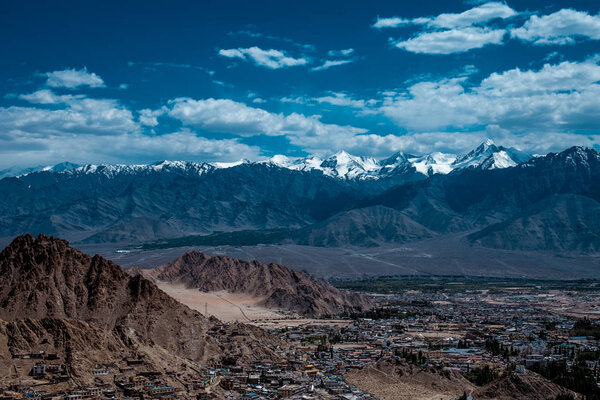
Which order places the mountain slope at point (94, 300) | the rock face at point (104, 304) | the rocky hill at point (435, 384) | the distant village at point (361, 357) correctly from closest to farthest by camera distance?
the distant village at point (361, 357)
the rocky hill at point (435, 384)
the rock face at point (104, 304)
the mountain slope at point (94, 300)

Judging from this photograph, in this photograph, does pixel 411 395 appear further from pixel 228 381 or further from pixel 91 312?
pixel 91 312

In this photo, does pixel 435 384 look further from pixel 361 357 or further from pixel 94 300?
pixel 94 300

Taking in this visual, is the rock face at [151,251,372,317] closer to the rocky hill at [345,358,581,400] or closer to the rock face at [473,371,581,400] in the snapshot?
the rocky hill at [345,358,581,400]

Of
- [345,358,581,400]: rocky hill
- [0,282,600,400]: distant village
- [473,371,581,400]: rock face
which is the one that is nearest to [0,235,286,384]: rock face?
[0,282,600,400]: distant village

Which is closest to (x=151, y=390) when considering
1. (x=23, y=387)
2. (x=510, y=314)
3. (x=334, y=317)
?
(x=23, y=387)

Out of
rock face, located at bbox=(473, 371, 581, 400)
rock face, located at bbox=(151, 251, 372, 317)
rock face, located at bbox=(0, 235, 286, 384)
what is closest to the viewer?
rock face, located at bbox=(473, 371, 581, 400)

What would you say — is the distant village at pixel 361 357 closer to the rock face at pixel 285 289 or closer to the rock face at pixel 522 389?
the rock face at pixel 522 389

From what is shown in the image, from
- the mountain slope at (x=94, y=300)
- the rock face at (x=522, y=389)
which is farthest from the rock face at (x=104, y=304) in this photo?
the rock face at (x=522, y=389)
